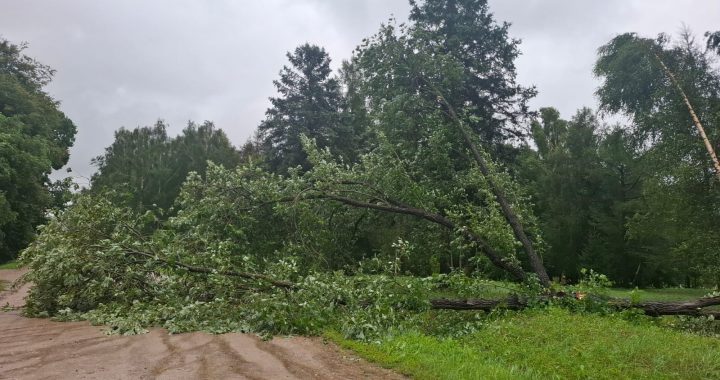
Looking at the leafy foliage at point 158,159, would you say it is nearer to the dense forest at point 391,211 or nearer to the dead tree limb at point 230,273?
the dense forest at point 391,211

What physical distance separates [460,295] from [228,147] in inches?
1401

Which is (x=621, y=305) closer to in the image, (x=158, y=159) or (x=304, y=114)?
(x=304, y=114)

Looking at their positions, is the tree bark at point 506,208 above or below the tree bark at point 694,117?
below

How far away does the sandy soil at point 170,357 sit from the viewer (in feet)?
15.5

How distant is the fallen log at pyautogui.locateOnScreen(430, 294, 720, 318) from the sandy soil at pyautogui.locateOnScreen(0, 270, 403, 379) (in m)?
2.52

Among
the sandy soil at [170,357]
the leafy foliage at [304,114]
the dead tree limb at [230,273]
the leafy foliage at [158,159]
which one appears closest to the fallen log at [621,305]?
the dead tree limb at [230,273]

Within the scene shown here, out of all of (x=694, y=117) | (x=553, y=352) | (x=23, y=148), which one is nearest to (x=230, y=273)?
(x=553, y=352)

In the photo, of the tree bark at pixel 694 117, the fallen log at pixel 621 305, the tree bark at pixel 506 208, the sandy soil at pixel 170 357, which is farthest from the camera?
the tree bark at pixel 694 117

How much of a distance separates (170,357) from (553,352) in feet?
13.3

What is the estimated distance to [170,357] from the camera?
5.39 m

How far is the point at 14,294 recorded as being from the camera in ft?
43.2

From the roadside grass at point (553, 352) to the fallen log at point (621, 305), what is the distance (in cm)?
99

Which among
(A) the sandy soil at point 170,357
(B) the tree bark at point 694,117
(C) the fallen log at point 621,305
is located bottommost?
(A) the sandy soil at point 170,357

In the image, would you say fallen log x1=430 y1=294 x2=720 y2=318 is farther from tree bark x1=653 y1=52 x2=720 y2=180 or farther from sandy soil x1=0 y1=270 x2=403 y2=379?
tree bark x1=653 y1=52 x2=720 y2=180
